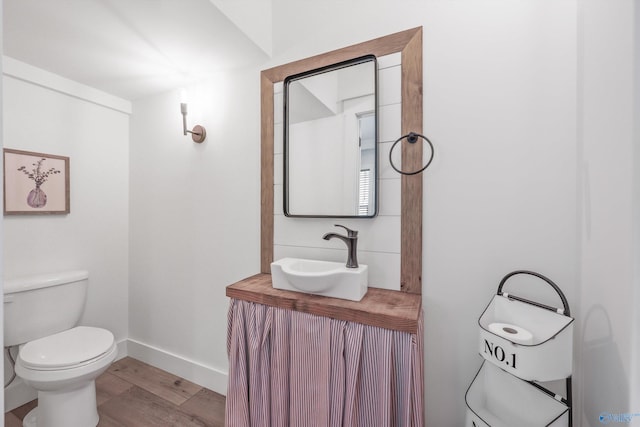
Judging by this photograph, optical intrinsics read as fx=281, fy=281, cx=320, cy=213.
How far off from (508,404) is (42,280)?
2.45 metres

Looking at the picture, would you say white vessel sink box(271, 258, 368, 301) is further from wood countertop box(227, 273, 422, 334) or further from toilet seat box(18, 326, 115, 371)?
toilet seat box(18, 326, 115, 371)

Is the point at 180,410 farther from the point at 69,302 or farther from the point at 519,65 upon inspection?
the point at 519,65

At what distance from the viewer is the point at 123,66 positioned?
5.72 ft

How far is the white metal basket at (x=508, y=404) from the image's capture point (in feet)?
3.07

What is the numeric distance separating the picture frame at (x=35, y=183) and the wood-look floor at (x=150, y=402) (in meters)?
1.21

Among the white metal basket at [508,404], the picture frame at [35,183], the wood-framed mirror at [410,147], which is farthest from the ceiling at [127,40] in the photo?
the white metal basket at [508,404]

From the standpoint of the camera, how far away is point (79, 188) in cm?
199

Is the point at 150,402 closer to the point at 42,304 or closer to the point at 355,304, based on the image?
the point at 42,304

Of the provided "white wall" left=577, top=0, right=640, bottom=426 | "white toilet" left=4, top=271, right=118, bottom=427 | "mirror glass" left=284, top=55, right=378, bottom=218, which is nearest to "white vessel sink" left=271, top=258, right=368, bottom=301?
"mirror glass" left=284, top=55, right=378, bottom=218

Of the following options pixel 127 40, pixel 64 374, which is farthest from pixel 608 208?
pixel 64 374

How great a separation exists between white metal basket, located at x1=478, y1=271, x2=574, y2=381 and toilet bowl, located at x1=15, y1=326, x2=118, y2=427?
6.04 feet

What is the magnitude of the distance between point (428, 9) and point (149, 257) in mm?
2379

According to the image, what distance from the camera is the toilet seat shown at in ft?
4.51

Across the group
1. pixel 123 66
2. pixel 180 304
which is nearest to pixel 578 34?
pixel 123 66
